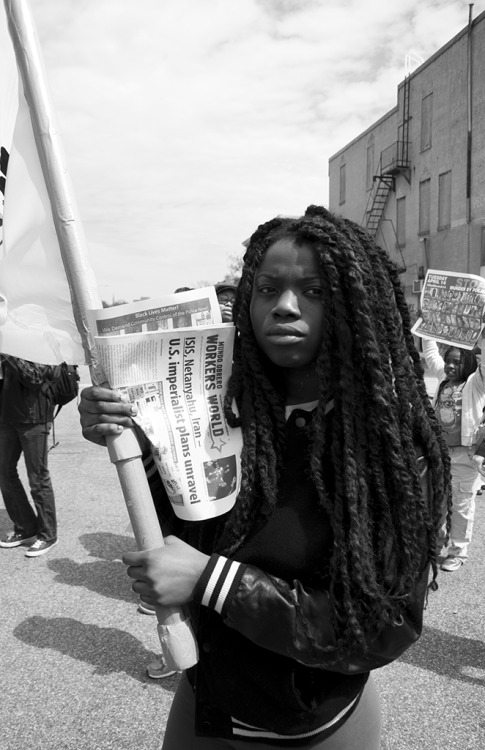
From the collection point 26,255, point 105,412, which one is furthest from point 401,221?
point 105,412

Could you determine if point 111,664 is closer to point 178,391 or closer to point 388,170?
point 178,391

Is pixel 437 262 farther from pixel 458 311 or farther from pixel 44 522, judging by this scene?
pixel 44 522

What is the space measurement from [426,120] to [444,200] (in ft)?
11.3

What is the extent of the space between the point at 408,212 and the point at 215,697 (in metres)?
23.6

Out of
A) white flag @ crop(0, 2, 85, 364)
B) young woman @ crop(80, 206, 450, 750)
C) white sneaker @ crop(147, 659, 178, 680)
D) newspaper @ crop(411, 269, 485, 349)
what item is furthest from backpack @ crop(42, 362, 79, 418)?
young woman @ crop(80, 206, 450, 750)

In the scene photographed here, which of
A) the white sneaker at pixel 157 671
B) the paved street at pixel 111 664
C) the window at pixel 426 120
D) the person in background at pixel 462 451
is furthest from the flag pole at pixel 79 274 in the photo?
the window at pixel 426 120

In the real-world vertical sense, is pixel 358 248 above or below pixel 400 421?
above

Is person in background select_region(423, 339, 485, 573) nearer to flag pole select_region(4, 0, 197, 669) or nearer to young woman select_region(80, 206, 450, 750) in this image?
young woman select_region(80, 206, 450, 750)

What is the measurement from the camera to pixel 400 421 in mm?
1281

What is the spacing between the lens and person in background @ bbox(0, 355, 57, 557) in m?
4.50

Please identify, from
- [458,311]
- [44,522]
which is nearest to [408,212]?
[458,311]

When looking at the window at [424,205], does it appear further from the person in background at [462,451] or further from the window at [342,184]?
the person in background at [462,451]

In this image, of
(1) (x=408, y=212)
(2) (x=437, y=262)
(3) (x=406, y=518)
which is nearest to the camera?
(3) (x=406, y=518)

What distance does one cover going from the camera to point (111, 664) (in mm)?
3104
